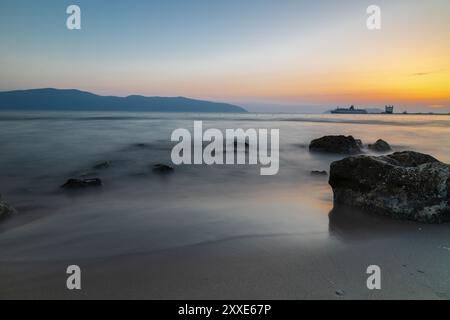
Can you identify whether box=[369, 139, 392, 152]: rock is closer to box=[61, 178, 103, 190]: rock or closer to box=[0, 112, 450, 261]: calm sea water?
box=[0, 112, 450, 261]: calm sea water

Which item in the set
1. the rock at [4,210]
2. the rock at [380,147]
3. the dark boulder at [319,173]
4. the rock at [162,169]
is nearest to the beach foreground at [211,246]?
the rock at [4,210]

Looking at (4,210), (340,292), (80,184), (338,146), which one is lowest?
(340,292)

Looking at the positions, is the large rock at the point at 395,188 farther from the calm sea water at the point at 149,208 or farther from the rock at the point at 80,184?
the rock at the point at 80,184

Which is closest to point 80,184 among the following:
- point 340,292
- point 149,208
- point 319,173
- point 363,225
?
point 149,208

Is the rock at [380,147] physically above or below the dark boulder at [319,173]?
above

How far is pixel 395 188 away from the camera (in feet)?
18.6

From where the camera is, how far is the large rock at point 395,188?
5254 mm

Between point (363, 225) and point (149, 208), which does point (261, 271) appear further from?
point (149, 208)

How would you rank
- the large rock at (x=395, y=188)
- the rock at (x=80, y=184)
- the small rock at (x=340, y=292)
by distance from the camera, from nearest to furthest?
1. the small rock at (x=340, y=292)
2. the large rock at (x=395, y=188)
3. the rock at (x=80, y=184)

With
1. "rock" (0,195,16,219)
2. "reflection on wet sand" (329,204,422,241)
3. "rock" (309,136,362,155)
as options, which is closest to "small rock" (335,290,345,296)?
"reflection on wet sand" (329,204,422,241)

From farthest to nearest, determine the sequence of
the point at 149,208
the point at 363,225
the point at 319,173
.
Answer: the point at 319,173, the point at 149,208, the point at 363,225

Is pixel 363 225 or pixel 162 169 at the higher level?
pixel 162 169

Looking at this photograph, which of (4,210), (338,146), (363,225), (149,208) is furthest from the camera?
(338,146)

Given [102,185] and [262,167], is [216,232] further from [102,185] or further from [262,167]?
[262,167]
